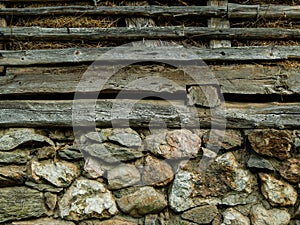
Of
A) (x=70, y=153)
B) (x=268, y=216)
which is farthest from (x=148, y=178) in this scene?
(x=268, y=216)

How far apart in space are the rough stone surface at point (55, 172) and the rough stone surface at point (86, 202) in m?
0.06

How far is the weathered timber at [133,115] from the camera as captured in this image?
11.6 feet

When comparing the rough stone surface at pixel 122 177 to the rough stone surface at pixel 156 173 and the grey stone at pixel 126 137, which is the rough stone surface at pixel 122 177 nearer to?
the rough stone surface at pixel 156 173

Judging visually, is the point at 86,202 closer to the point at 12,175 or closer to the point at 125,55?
the point at 12,175

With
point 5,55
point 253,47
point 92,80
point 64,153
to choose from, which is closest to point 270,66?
point 253,47

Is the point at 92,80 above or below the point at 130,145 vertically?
above

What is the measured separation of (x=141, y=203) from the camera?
134 inches

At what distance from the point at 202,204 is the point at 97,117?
3.28 feet

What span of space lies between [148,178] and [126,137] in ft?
→ 1.12

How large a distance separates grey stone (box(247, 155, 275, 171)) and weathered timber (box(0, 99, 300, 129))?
25cm

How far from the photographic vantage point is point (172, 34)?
12.0 ft

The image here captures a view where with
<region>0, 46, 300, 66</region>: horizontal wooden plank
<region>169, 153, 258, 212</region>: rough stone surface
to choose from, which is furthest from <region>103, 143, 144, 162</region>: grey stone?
<region>0, 46, 300, 66</region>: horizontal wooden plank

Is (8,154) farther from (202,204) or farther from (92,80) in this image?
(202,204)

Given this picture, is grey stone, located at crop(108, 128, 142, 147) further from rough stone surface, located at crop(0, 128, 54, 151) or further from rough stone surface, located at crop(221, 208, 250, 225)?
rough stone surface, located at crop(221, 208, 250, 225)
